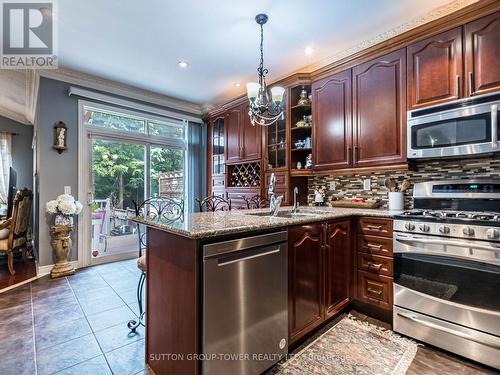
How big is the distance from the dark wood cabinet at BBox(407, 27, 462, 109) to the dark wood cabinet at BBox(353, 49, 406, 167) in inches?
3.3

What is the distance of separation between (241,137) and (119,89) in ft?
6.87

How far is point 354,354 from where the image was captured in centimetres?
183

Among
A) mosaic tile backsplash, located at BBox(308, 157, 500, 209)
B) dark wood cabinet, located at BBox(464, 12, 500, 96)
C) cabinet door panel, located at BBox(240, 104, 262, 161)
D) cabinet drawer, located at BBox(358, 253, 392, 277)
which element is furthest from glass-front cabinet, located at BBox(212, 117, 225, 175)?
dark wood cabinet, located at BBox(464, 12, 500, 96)

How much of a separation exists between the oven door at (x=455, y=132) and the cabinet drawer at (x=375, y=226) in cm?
70

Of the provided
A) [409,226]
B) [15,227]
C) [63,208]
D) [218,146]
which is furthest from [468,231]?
[15,227]

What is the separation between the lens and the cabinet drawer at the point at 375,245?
2.22 metres

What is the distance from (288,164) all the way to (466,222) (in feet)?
6.49

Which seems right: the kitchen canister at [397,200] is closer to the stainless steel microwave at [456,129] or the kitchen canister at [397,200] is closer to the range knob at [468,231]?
the stainless steel microwave at [456,129]

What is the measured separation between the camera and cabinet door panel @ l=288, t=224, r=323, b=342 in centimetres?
176

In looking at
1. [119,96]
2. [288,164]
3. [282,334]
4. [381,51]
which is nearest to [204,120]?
[119,96]


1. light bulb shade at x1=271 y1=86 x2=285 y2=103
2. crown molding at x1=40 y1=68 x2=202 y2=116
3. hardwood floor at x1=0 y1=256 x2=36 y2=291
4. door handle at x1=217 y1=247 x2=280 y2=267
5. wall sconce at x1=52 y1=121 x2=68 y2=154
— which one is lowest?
hardwood floor at x1=0 y1=256 x2=36 y2=291

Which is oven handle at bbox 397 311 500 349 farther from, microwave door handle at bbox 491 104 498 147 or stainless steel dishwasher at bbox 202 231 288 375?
microwave door handle at bbox 491 104 498 147

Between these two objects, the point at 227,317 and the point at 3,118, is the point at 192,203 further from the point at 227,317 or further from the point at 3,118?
the point at 3,118

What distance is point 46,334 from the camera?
80.2 inches
